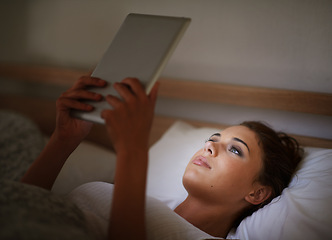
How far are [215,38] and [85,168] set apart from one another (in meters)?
0.70

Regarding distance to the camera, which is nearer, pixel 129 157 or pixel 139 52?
pixel 129 157

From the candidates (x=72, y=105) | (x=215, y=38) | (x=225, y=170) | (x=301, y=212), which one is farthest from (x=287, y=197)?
(x=215, y=38)

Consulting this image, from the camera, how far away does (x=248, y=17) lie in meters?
1.09

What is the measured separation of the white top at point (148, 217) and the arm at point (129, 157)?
89mm

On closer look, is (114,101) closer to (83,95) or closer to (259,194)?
(83,95)

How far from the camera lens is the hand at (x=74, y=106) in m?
0.59

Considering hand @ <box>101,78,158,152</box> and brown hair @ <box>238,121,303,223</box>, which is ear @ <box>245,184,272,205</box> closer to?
brown hair @ <box>238,121,303,223</box>

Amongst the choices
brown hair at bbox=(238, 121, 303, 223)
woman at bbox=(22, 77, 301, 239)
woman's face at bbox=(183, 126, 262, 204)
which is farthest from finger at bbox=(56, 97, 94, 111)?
brown hair at bbox=(238, 121, 303, 223)

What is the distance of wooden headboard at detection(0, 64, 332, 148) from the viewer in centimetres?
101

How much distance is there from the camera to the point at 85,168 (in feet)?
3.22

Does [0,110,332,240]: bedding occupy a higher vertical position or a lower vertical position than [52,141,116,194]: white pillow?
higher

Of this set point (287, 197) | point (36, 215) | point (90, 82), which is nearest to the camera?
point (36, 215)

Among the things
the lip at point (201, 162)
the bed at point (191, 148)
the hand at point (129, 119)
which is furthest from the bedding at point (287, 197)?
the hand at point (129, 119)

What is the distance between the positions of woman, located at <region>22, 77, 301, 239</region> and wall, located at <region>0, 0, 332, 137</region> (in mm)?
261
